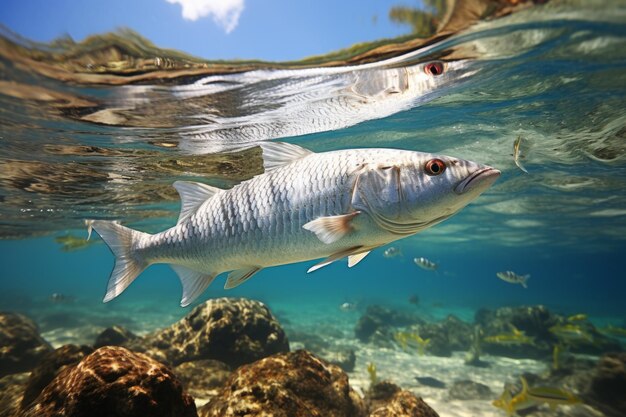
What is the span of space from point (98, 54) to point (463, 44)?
259 inches

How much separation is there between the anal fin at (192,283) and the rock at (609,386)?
1031 cm

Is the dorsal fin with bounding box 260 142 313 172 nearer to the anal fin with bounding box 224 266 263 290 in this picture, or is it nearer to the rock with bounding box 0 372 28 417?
the anal fin with bounding box 224 266 263 290

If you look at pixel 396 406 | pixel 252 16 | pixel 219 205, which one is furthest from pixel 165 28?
pixel 396 406

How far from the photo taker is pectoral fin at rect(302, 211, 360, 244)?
2.72 meters

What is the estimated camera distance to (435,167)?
8.89ft

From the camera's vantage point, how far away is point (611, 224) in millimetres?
26656

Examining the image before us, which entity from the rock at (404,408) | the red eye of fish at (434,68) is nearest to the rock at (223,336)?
the rock at (404,408)

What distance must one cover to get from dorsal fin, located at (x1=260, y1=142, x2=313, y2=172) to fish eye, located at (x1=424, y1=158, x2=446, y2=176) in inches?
55.2

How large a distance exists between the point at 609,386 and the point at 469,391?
3424 millimetres

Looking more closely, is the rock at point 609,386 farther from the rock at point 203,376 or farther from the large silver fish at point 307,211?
the large silver fish at point 307,211

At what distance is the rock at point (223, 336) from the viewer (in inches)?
309

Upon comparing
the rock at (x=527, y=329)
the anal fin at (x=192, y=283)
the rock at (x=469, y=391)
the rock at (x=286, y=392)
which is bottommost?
the rock at (x=527, y=329)

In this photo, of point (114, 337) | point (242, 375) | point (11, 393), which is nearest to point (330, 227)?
point (242, 375)

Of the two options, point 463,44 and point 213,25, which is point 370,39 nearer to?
point 463,44
